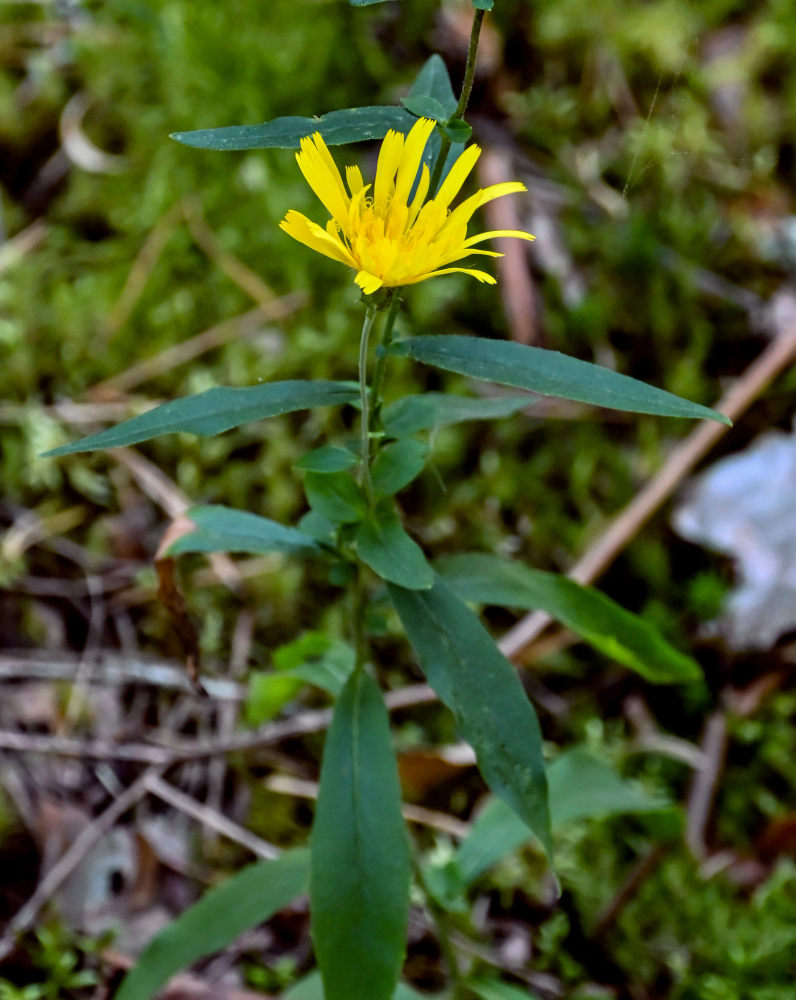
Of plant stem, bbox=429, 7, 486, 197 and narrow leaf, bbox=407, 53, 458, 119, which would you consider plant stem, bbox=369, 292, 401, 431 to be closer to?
plant stem, bbox=429, 7, 486, 197

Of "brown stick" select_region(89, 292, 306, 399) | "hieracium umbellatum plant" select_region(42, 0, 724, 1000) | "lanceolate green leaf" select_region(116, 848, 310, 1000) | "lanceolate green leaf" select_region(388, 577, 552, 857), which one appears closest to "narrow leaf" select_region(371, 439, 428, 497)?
"hieracium umbellatum plant" select_region(42, 0, 724, 1000)

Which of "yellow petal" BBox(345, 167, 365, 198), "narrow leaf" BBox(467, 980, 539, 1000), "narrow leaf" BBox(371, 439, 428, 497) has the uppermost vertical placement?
"yellow petal" BBox(345, 167, 365, 198)

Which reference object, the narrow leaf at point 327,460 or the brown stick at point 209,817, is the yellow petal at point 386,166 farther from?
the brown stick at point 209,817

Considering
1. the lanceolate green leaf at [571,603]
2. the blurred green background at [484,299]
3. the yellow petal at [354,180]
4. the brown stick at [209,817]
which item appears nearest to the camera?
the yellow petal at [354,180]

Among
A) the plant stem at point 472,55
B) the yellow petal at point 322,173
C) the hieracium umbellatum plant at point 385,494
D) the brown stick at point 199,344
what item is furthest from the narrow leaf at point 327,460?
the brown stick at point 199,344

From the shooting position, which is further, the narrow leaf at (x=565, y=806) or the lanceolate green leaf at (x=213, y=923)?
the narrow leaf at (x=565, y=806)

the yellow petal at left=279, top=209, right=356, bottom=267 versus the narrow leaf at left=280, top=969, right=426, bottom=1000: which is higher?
the yellow petal at left=279, top=209, right=356, bottom=267

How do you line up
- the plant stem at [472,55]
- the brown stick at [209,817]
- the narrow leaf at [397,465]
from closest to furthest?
the plant stem at [472,55] → the narrow leaf at [397,465] → the brown stick at [209,817]

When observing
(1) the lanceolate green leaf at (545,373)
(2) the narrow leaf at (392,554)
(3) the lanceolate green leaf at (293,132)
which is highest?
(3) the lanceolate green leaf at (293,132)
